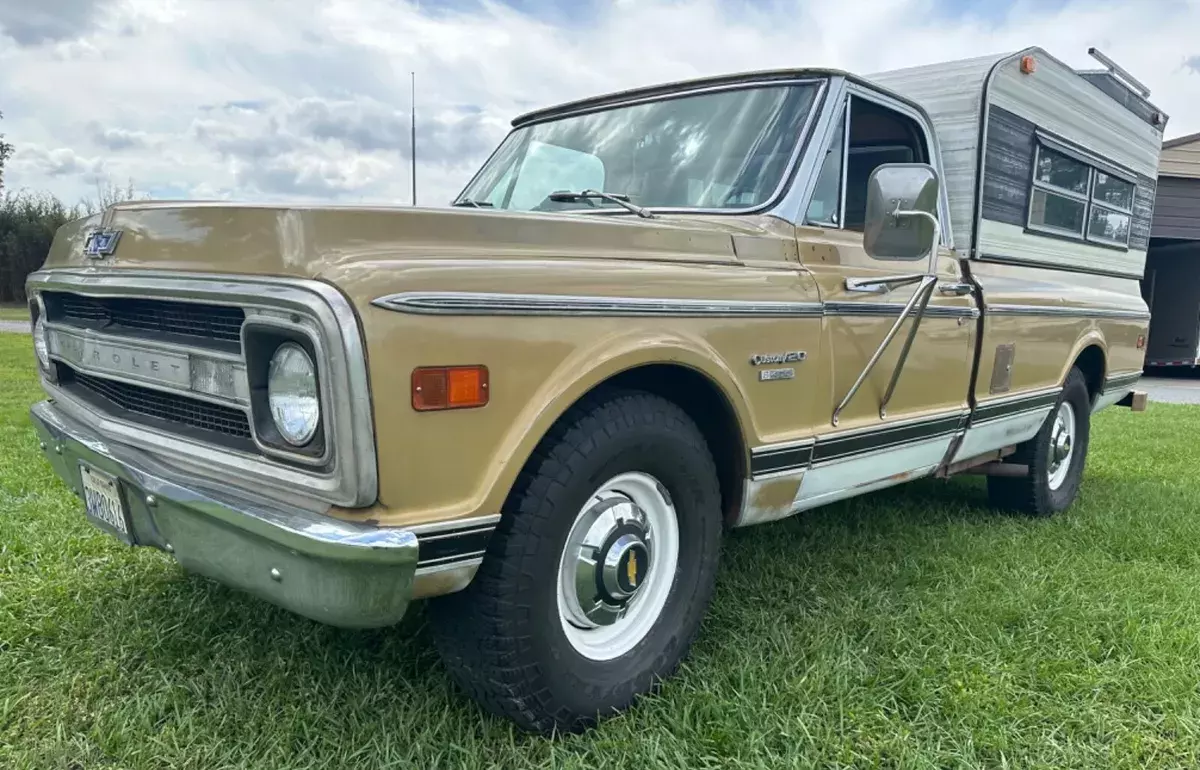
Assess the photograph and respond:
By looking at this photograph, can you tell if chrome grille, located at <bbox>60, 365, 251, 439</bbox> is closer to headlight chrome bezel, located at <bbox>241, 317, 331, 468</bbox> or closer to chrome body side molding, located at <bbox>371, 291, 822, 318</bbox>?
headlight chrome bezel, located at <bbox>241, 317, 331, 468</bbox>

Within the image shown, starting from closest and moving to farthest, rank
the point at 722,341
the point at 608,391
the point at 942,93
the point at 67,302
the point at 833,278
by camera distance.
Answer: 1. the point at 608,391
2. the point at 722,341
3. the point at 67,302
4. the point at 833,278
5. the point at 942,93

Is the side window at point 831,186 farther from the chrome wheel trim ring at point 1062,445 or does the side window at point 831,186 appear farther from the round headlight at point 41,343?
the round headlight at point 41,343

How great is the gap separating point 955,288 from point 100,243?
123 inches

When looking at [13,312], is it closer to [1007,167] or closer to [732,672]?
[1007,167]

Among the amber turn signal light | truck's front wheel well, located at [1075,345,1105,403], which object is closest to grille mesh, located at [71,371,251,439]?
the amber turn signal light

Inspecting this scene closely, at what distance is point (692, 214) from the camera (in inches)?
116

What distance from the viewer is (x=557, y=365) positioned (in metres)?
2.12

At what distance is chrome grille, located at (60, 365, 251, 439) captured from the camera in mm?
2195

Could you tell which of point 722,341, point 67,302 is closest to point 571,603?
point 722,341

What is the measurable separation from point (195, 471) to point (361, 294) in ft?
2.45

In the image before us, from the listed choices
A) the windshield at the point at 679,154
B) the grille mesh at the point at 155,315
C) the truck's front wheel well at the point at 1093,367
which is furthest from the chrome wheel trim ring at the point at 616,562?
the truck's front wheel well at the point at 1093,367

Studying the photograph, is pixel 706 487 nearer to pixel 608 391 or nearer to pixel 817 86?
pixel 608 391

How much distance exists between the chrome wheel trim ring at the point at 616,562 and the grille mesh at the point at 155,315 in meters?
→ 0.98

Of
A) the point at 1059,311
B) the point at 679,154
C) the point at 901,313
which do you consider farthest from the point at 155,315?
the point at 1059,311
